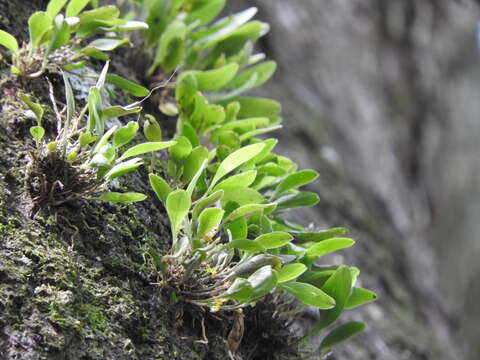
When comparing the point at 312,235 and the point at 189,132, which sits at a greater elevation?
the point at 189,132

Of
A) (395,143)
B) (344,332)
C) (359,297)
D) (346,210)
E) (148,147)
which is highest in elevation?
(148,147)

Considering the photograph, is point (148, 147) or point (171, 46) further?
point (171, 46)

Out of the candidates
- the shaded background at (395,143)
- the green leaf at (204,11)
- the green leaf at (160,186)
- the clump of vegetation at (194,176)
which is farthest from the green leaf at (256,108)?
the shaded background at (395,143)

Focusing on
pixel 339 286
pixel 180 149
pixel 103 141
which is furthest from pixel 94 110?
→ pixel 339 286

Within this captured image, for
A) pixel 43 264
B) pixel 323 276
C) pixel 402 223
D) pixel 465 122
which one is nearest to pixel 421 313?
pixel 402 223

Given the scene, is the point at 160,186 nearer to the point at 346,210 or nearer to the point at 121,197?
the point at 121,197
